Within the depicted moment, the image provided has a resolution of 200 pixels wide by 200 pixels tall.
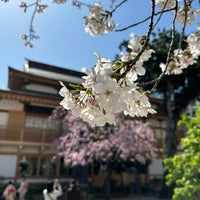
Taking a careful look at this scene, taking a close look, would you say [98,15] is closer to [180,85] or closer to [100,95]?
[100,95]

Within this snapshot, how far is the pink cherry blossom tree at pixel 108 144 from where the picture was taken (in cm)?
1094

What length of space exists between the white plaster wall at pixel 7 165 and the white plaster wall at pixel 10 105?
2648 millimetres

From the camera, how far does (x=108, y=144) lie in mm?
10945

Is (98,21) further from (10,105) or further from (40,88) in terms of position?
(40,88)

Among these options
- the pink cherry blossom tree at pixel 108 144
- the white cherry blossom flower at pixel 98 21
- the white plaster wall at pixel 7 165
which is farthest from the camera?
the white plaster wall at pixel 7 165

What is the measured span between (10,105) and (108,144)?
626cm

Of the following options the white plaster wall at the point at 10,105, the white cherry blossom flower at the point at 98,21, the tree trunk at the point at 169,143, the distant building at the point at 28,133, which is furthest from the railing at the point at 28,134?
the white cherry blossom flower at the point at 98,21

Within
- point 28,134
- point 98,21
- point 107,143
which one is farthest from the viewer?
point 28,134

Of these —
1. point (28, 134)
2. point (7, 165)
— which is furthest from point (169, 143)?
point (7, 165)

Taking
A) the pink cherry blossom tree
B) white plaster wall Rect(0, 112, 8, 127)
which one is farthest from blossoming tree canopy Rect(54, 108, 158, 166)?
white plaster wall Rect(0, 112, 8, 127)

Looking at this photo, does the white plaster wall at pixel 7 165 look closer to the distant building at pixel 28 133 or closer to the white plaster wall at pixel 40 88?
Result: the distant building at pixel 28 133

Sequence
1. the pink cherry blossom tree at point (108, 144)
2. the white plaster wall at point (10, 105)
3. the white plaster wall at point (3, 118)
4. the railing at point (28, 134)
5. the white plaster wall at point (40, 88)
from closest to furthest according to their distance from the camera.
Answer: the pink cherry blossom tree at point (108, 144) → the railing at point (28, 134) → the white plaster wall at point (3, 118) → the white plaster wall at point (10, 105) → the white plaster wall at point (40, 88)

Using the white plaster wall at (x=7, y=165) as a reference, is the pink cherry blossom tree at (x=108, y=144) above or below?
above

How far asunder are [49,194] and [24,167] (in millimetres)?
6875
